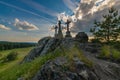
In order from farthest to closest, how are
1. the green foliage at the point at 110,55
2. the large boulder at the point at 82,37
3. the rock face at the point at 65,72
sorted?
the large boulder at the point at 82,37 < the green foliage at the point at 110,55 < the rock face at the point at 65,72

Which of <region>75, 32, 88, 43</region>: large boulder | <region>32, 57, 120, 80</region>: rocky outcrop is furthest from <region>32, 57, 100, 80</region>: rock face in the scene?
<region>75, 32, 88, 43</region>: large boulder

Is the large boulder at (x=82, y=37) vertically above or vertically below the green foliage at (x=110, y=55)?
above

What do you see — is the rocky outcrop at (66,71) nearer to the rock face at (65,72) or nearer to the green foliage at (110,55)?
the rock face at (65,72)

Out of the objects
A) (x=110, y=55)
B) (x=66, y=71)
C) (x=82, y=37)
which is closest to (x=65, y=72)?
(x=66, y=71)

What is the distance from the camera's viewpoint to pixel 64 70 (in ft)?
40.3

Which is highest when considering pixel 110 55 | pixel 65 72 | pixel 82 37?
pixel 82 37

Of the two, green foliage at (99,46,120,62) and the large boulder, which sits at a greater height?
the large boulder

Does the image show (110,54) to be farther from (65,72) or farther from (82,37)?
(65,72)

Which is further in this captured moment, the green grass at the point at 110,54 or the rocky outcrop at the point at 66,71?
the green grass at the point at 110,54

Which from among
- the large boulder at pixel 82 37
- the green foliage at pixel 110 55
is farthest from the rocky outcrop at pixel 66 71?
the large boulder at pixel 82 37

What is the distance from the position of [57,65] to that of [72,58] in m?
1.47

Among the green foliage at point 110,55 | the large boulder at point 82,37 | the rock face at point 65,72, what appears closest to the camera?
the rock face at point 65,72

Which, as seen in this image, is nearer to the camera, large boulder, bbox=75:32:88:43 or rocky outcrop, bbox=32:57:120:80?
rocky outcrop, bbox=32:57:120:80

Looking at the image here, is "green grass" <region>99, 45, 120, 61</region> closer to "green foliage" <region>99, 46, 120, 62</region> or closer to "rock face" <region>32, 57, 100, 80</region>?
"green foliage" <region>99, 46, 120, 62</region>
